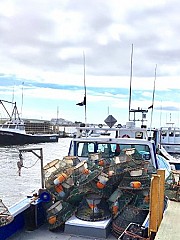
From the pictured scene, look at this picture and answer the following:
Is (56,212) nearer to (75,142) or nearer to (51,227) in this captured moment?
(51,227)

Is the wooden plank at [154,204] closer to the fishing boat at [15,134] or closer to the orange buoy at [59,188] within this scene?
the orange buoy at [59,188]

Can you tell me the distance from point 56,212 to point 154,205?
2.03 metres

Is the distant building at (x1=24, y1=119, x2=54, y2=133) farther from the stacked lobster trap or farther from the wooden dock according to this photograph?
the wooden dock

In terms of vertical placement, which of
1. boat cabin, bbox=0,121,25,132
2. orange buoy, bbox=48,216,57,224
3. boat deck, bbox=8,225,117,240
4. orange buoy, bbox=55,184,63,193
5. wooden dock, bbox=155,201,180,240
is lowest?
boat deck, bbox=8,225,117,240

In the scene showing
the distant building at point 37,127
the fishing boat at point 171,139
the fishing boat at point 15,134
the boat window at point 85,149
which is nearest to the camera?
the boat window at point 85,149

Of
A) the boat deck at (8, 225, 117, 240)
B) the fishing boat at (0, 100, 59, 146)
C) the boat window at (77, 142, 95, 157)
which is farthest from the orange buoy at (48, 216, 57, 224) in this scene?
the fishing boat at (0, 100, 59, 146)

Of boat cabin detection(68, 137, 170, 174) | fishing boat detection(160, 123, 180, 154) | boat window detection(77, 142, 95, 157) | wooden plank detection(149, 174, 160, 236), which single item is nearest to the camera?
wooden plank detection(149, 174, 160, 236)

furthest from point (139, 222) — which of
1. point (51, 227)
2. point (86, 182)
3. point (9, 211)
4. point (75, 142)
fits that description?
point (75, 142)

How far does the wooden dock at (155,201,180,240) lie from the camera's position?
14.3 ft

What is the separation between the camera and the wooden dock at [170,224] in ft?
14.3

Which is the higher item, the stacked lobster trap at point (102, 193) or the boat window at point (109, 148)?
the boat window at point (109, 148)

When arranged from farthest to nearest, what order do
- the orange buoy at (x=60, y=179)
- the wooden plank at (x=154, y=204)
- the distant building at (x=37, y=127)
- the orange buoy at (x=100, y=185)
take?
the distant building at (x=37, y=127) < the orange buoy at (x=60, y=179) < the orange buoy at (x=100, y=185) < the wooden plank at (x=154, y=204)

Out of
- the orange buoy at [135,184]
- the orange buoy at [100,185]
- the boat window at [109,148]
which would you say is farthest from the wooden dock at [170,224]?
the boat window at [109,148]

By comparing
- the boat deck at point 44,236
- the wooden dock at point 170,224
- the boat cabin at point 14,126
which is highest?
the boat cabin at point 14,126
